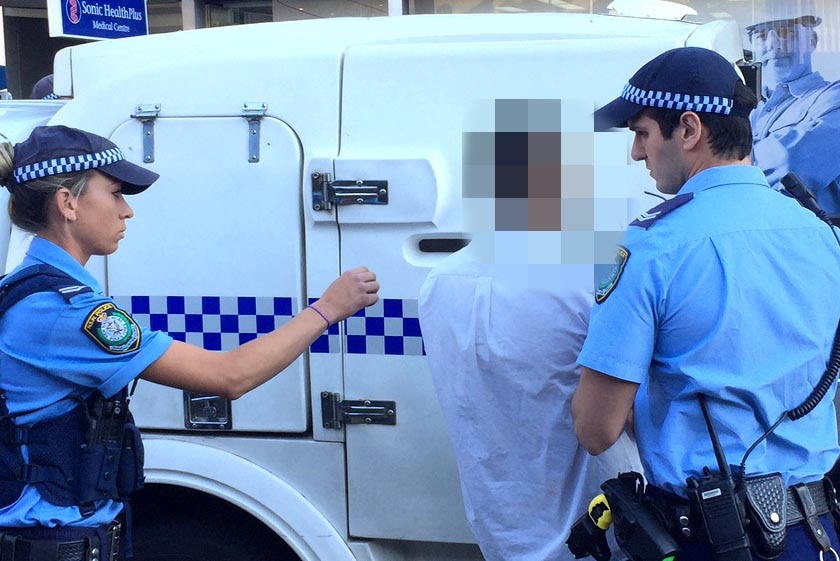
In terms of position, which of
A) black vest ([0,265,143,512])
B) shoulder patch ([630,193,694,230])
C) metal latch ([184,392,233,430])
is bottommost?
metal latch ([184,392,233,430])

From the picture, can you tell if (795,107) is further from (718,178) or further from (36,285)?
(36,285)

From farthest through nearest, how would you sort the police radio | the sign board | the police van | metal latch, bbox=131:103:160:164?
1. the sign board
2. metal latch, bbox=131:103:160:164
3. the police van
4. the police radio

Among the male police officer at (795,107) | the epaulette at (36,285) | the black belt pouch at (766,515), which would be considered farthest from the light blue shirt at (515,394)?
the male police officer at (795,107)

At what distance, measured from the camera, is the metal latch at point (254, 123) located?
2.37 m

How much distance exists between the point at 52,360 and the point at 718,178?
1.26 meters

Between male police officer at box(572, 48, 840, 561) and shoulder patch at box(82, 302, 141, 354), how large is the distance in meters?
0.84

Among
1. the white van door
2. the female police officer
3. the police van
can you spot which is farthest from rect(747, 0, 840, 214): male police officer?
the female police officer

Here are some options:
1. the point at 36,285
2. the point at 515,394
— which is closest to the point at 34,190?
the point at 36,285

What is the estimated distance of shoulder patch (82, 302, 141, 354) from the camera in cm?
184

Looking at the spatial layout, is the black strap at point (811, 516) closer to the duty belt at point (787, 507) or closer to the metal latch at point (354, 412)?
Result: the duty belt at point (787, 507)

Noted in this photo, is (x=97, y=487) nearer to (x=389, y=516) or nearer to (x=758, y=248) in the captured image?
(x=389, y=516)

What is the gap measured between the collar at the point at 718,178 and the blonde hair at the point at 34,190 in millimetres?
1150

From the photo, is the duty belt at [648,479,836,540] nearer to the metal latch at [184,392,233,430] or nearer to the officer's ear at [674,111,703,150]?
the officer's ear at [674,111,703,150]

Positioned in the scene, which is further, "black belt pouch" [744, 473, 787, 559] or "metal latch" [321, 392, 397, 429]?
"metal latch" [321, 392, 397, 429]
